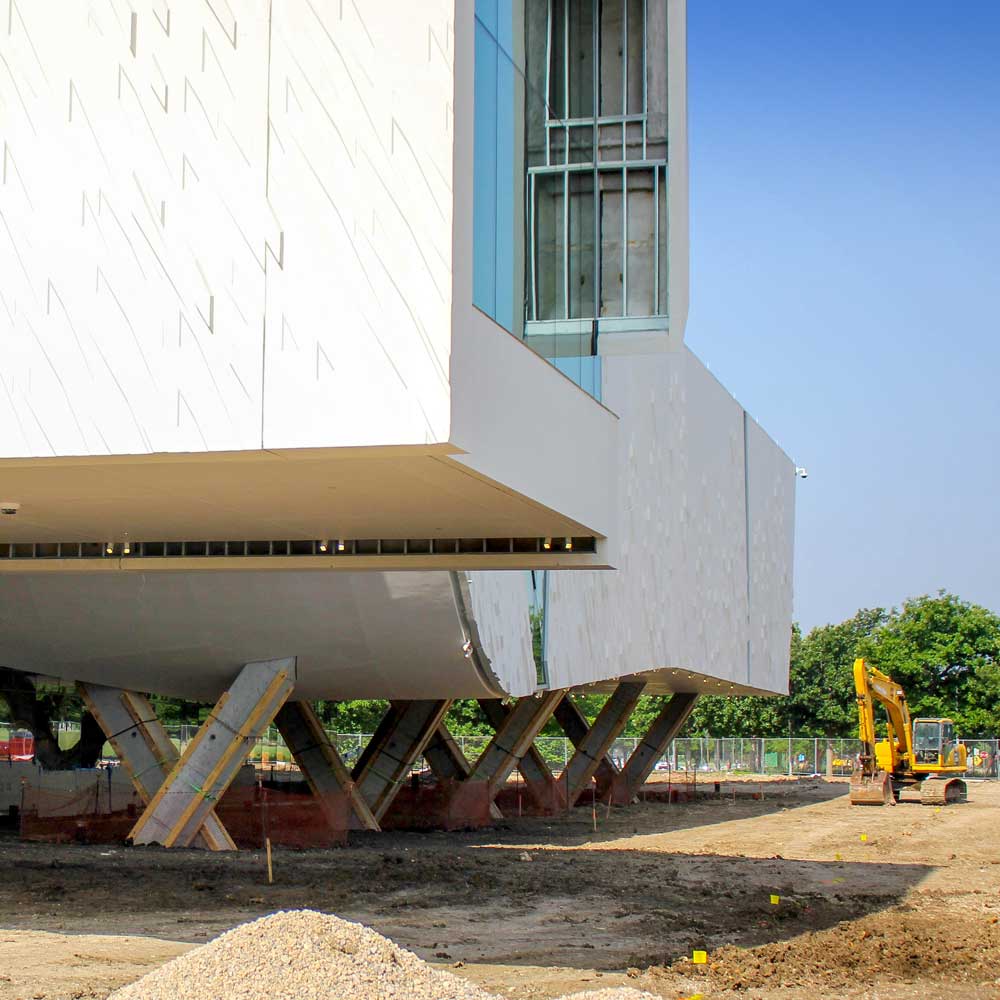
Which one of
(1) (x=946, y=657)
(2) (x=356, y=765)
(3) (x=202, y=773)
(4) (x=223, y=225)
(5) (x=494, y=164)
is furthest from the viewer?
(1) (x=946, y=657)

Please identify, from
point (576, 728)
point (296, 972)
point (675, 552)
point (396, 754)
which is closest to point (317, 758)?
point (396, 754)

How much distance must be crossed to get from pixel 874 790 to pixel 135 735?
2332 cm

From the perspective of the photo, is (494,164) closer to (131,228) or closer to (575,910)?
(131,228)

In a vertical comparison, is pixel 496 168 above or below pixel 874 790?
above

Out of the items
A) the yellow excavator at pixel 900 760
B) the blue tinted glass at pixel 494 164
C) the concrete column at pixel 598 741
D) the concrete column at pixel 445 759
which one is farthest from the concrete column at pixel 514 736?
the blue tinted glass at pixel 494 164

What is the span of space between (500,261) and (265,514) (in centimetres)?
377

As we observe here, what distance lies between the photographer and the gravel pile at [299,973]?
10.3 meters

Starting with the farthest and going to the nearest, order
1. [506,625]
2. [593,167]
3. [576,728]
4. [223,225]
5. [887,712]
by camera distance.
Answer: [576,728] < [887,712] < [506,625] < [593,167] < [223,225]

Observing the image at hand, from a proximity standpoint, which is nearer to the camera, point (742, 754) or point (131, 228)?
point (131, 228)

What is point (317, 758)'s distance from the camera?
33.1 m

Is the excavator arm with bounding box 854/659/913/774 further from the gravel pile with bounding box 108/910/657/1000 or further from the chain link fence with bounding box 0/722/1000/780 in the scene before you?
the gravel pile with bounding box 108/910/657/1000

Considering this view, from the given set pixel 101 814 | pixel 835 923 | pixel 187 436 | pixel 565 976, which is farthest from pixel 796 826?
pixel 187 436

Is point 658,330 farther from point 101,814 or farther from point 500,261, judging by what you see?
point 101,814

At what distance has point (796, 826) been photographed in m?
36.1
